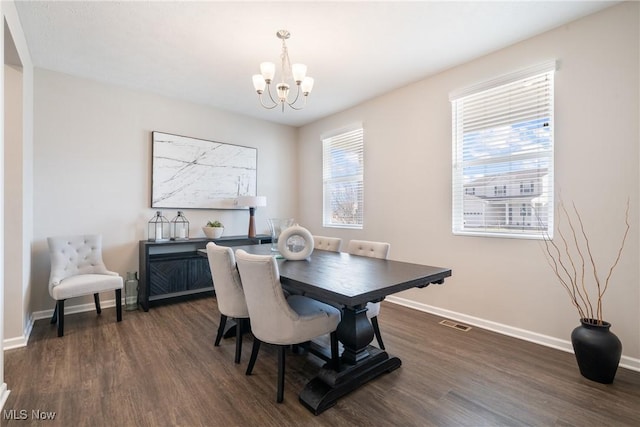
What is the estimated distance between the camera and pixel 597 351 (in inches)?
79.5

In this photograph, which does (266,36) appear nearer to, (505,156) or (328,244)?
(328,244)

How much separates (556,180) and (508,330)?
143 centimetres

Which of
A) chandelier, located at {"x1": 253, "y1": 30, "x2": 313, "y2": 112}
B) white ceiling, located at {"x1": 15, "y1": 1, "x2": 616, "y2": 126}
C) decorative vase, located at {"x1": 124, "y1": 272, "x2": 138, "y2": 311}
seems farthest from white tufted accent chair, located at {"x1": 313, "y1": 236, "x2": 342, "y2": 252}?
decorative vase, located at {"x1": 124, "y1": 272, "x2": 138, "y2": 311}

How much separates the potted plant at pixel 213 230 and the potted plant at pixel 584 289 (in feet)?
12.2

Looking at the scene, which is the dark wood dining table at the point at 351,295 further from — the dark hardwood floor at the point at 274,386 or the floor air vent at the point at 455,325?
the floor air vent at the point at 455,325

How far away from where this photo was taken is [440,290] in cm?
342

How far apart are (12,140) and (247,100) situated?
8.14ft

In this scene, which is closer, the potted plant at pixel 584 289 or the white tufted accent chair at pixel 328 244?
the potted plant at pixel 584 289

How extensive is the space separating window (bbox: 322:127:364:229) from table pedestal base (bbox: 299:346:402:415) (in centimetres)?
238

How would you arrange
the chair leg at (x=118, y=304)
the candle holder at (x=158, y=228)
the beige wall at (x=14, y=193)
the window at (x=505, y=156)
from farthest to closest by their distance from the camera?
the candle holder at (x=158, y=228) < the chair leg at (x=118, y=304) < the window at (x=505, y=156) < the beige wall at (x=14, y=193)

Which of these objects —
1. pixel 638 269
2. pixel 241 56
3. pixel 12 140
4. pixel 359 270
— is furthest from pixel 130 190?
pixel 638 269

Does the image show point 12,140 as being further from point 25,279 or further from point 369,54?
point 369,54

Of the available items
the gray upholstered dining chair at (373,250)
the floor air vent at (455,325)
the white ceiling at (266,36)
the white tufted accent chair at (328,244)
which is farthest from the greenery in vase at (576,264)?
the white tufted accent chair at (328,244)

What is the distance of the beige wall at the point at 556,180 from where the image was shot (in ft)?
7.45
